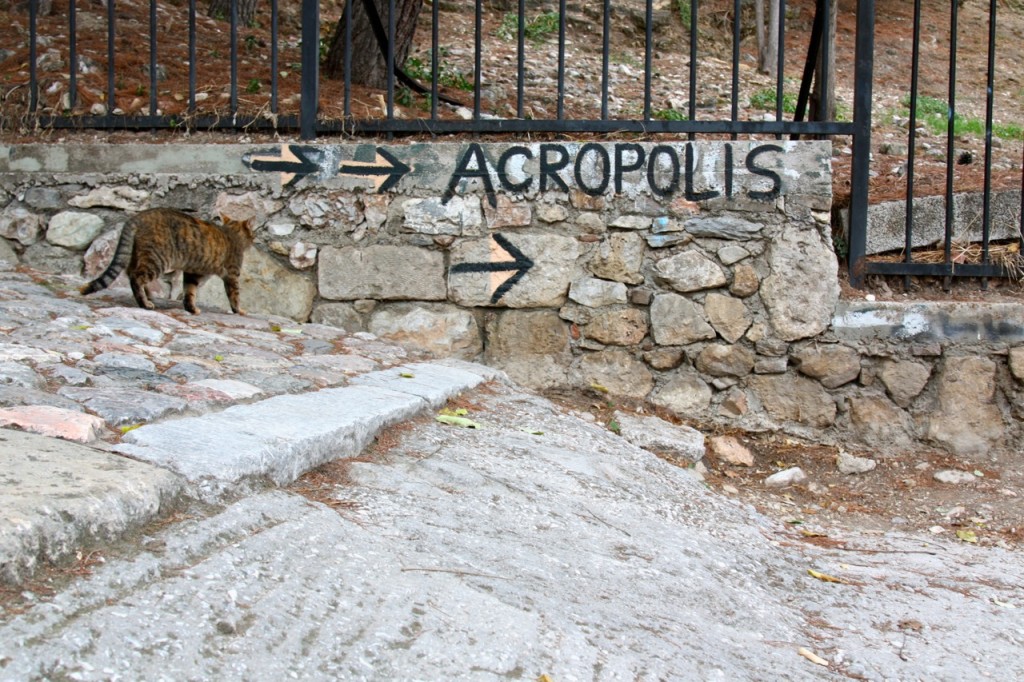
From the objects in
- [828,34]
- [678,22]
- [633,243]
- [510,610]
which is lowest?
[510,610]

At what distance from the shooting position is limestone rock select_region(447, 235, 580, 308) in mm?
5023

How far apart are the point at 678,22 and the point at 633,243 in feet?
30.4

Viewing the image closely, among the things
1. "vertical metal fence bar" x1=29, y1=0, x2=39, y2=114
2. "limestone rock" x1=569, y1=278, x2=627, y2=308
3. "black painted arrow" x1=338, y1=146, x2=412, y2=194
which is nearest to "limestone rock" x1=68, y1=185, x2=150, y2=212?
"vertical metal fence bar" x1=29, y1=0, x2=39, y2=114

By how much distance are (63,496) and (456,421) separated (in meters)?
1.99

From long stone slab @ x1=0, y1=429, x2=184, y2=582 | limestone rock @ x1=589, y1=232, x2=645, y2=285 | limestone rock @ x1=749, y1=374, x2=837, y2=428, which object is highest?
limestone rock @ x1=589, y1=232, x2=645, y2=285

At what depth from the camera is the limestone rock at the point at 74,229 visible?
527cm

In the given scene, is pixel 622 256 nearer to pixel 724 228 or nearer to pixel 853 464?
pixel 724 228

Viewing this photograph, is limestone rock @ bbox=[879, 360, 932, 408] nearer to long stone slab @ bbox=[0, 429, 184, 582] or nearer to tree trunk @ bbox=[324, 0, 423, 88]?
tree trunk @ bbox=[324, 0, 423, 88]

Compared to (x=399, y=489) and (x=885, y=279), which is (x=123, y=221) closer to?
(x=399, y=489)

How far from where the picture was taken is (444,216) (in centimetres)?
506

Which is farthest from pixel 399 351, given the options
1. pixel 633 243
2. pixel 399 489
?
pixel 399 489

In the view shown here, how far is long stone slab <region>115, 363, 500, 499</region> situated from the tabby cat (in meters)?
1.42

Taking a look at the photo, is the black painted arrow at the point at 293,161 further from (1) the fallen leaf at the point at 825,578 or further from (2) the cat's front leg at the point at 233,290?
(1) the fallen leaf at the point at 825,578

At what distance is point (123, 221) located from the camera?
525 cm
